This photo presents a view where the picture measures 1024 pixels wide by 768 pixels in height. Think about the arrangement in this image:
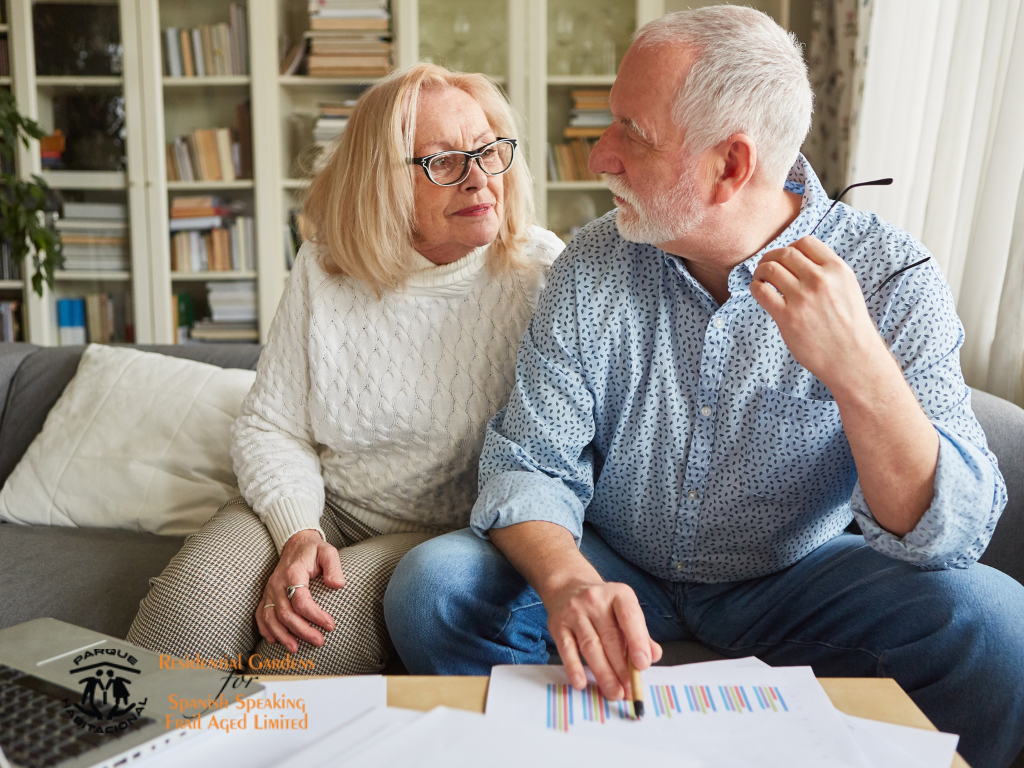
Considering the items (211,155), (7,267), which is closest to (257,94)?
(211,155)

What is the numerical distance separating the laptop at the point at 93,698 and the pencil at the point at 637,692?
1.08 feet

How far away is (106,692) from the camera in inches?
27.8

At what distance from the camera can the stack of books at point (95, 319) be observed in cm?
328

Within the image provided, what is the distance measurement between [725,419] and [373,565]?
52 cm

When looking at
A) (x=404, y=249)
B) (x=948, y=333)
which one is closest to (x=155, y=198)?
(x=404, y=249)

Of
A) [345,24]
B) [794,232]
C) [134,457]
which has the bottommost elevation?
[134,457]

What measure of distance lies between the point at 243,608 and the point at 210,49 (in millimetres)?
2607

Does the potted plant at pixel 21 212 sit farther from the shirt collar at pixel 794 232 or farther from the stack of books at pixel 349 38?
the shirt collar at pixel 794 232

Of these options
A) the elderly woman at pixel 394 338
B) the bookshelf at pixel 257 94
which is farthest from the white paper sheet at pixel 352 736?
the bookshelf at pixel 257 94

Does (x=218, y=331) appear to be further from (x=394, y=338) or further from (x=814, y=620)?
(x=814, y=620)

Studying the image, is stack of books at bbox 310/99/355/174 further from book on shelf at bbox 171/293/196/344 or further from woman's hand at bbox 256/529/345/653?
woman's hand at bbox 256/529/345/653

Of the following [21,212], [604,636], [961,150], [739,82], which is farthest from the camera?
[21,212]

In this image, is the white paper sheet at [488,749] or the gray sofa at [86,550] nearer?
the white paper sheet at [488,749]

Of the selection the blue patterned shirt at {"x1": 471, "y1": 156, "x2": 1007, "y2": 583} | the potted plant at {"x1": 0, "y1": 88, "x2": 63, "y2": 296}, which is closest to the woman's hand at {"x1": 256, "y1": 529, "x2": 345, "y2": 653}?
the blue patterned shirt at {"x1": 471, "y1": 156, "x2": 1007, "y2": 583}
